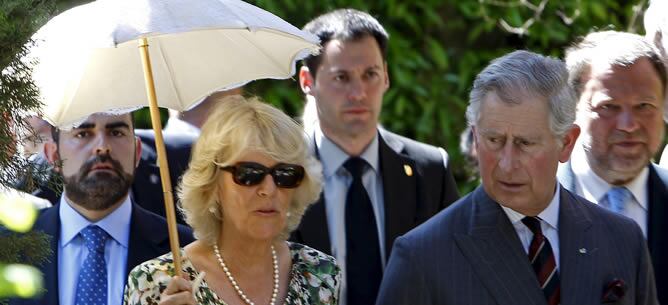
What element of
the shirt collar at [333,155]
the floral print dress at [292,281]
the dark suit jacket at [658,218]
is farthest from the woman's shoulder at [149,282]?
the dark suit jacket at [658,218]

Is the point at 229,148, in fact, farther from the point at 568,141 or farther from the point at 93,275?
the point at 568,141

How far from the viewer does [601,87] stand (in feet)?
15.8

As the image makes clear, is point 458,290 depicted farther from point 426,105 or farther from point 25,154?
point 426,105

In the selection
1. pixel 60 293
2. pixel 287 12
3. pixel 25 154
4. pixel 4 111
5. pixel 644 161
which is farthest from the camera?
pixel 287 12

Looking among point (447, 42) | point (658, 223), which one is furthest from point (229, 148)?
point (447, 42)

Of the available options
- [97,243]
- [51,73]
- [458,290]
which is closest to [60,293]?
[97,243]

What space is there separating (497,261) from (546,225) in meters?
0.27

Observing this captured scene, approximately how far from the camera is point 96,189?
4.74 meters

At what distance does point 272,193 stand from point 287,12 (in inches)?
198

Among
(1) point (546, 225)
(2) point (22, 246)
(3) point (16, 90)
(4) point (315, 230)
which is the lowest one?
(4) point (315, 230)

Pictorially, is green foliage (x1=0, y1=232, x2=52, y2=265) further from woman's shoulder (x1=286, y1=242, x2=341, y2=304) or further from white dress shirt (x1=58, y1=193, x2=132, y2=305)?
white dress shirt (x1=58, y1=193, x2=132, y2=305)

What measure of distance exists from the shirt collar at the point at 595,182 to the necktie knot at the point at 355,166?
102 cm

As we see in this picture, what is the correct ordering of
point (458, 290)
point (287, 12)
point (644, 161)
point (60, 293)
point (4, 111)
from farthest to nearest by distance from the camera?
point (287, 12) < point (644, 161) < point (60, 293) < point (458, 290) < point (4, 111)

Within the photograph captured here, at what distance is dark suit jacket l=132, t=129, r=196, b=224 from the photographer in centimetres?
539
